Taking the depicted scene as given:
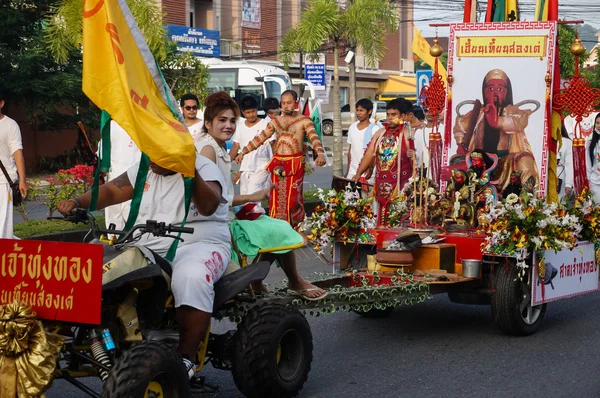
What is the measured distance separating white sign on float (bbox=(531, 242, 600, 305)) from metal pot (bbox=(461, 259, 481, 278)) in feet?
1.48

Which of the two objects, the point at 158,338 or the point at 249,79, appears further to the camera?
the point at 249,79

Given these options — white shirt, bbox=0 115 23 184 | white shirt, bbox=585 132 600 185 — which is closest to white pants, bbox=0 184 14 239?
white shirt, bbox=0 115 23 184

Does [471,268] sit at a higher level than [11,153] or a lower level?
lower

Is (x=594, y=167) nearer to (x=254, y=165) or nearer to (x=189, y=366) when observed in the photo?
(x=254, y=165)

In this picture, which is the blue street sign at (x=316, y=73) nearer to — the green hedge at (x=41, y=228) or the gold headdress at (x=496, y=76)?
the green hedge at (x=41, y=228)

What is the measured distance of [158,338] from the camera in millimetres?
5414

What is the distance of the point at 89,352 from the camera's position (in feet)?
17.0

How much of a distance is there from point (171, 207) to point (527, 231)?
3.44 meters

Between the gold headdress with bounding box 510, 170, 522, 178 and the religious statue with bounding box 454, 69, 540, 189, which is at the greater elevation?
the religious statue with bounding box 454, 69, 540, 189

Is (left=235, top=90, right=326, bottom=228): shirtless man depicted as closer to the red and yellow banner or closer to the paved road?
the red and yellow banner

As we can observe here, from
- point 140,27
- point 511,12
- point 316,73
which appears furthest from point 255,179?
point 316,73

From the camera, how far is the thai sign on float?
4.80 metres

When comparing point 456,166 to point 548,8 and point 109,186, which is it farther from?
point 109,186

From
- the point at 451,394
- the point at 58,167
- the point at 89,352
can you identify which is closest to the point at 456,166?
the point at 451,394
